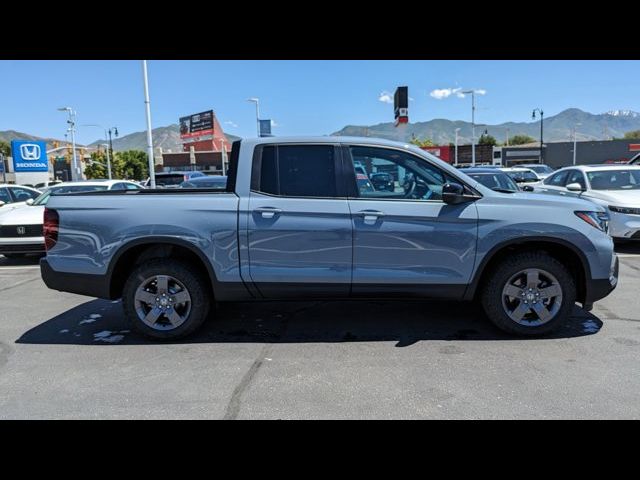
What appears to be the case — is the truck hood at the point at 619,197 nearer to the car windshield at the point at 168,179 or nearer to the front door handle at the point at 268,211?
the front door handle at the point at 268,211

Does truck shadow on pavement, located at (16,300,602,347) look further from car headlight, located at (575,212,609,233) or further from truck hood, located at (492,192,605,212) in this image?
truck hood, located at (492,192,605,212)

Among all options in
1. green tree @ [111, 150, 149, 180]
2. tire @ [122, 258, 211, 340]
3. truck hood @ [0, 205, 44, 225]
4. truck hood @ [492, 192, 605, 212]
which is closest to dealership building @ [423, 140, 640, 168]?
green tree @ [111, 150, 149, 180]

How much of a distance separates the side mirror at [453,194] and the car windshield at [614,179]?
21.4 ft

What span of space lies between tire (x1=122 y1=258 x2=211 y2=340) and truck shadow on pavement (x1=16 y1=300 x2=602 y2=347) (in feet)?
0.56

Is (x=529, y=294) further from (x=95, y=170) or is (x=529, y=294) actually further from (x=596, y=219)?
(x=95, y=170)

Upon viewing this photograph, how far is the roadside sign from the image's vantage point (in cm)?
3094

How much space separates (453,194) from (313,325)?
2.00m

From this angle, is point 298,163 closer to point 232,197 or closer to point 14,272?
point 232,197

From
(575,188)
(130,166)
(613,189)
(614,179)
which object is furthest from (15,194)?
(130,166)

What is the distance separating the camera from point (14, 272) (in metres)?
7.91

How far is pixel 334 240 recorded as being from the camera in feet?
13.5

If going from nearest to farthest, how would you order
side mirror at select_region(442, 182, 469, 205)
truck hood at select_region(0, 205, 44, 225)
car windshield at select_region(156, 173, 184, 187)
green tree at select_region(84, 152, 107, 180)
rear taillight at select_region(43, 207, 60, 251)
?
side mirror at select_region(442, 182, 469, 205) < rear taillight at select_region(43, 207, 60, 251) < truck hood at select_region(0, 205, 44, 225) < car windshield at select_region(156, 173, 184, 187) < green tree at select_region(84, 152, 107, 180)
